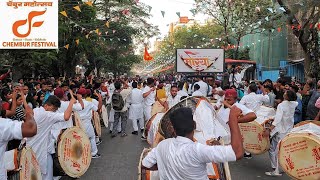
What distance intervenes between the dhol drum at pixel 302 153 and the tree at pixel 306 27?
35.5 feet

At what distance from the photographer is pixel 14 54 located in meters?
16.5

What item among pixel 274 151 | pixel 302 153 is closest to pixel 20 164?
pixel 302 153

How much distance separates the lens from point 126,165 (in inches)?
347

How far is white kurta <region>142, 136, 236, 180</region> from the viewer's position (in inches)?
129

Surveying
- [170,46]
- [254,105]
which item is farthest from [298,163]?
[170,46]

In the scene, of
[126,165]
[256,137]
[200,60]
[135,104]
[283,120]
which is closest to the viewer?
[283,120]

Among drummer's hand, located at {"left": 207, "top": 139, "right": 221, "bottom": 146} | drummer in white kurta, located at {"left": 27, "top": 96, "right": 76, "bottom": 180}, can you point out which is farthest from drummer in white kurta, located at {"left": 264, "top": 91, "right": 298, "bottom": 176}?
drummer in white kurta, located at {"left": 27, "top": 96, "right": 76, "bottom": 180}

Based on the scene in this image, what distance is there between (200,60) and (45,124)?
14.7 meters

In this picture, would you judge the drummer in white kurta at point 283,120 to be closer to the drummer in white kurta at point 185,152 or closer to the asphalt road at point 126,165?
the asphalt road at point 126,165

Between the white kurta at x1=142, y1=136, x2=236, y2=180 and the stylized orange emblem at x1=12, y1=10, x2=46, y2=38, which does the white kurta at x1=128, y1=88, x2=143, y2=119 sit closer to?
the stylized orange emblem at x1=12, y1=10, x2=46, y2=38

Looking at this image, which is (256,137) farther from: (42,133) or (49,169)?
(42,133)

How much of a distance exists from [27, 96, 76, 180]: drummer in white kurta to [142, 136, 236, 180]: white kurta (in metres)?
2.65

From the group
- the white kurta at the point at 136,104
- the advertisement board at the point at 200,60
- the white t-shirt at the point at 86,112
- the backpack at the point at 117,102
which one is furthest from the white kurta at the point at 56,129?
the advertisement board at the point at 200,60

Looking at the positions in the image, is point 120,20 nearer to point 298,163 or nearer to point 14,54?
point 14,54
